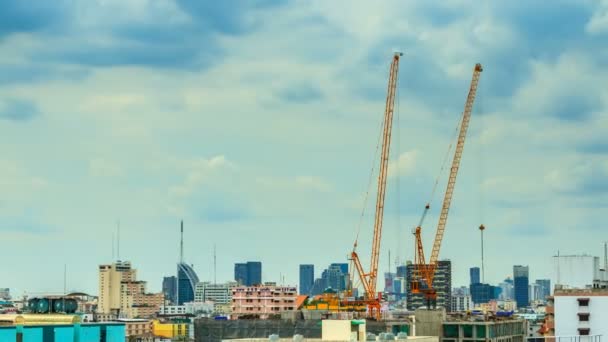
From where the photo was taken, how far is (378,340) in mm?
107062

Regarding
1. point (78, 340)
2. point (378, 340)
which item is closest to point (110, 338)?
point (78, 340)

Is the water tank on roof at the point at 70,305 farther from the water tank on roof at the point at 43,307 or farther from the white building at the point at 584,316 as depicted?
the white building at the point at 584,316

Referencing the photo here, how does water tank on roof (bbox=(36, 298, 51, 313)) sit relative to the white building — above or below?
above

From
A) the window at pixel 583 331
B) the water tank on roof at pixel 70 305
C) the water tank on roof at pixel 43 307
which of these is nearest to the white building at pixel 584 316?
the window at pixel 583 331

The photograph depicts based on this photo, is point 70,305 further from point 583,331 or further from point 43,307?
point 583,331

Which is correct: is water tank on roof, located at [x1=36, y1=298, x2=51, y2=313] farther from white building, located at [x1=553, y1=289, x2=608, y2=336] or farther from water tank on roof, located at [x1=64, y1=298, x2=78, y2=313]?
white building, located at [x1=553, y1=289, x2=608, y2=336]

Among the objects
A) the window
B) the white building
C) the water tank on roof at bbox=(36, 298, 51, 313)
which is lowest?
the window

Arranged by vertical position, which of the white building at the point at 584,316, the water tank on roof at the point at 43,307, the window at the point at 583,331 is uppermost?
the water tank on roof at the point at 43,307

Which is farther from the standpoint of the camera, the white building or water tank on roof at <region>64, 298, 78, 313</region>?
the white building

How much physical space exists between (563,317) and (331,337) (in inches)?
3949

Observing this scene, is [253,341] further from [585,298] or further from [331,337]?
[585,298]

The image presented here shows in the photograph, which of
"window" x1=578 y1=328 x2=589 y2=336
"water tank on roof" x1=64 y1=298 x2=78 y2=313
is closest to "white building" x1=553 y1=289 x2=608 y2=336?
"window" x1=578 y1=328 x2=589 y2=336

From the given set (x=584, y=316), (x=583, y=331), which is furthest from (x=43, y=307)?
(x=584, y=316)

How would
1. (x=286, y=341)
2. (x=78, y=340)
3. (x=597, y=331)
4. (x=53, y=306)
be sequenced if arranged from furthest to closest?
(x=597, y=331) < (x=53, y=306) < (x=78, y=340) < (x=286, y=341)
